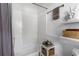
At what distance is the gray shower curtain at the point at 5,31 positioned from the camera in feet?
2.22

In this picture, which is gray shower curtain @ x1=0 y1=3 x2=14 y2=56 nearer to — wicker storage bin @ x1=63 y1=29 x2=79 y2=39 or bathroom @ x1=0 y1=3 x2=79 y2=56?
bathroom @ x1=0 y1=3 x2=79 y2=56

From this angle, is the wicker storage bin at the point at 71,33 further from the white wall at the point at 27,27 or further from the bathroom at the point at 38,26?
the white wall at the point at 27,27

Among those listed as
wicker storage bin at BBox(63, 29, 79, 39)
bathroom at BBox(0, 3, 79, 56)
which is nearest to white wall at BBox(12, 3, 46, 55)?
bathroom at BBox(0, 3, 79, 56)

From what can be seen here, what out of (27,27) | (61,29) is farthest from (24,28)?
(61,29)

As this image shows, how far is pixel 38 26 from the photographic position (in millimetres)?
708

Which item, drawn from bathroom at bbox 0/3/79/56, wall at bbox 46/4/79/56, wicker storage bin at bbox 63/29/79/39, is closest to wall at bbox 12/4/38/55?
bathroom at bbox 0/3/79/56

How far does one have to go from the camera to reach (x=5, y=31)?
0.69m

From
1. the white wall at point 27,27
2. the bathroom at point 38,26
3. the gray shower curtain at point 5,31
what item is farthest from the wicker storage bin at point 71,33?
the gray shower curtain at point 5,31

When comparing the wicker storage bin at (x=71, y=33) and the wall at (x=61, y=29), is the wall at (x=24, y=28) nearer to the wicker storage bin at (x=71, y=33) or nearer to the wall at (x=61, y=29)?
the wall at (x=61, y=29)

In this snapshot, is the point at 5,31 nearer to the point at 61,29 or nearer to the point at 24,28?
the point at 24,28

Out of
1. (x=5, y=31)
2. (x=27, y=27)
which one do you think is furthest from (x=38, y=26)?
(x=5, y=31)

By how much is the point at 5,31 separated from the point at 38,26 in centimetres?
25

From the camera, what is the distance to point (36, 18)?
708 mm

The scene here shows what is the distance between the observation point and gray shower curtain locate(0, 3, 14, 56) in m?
0.68
